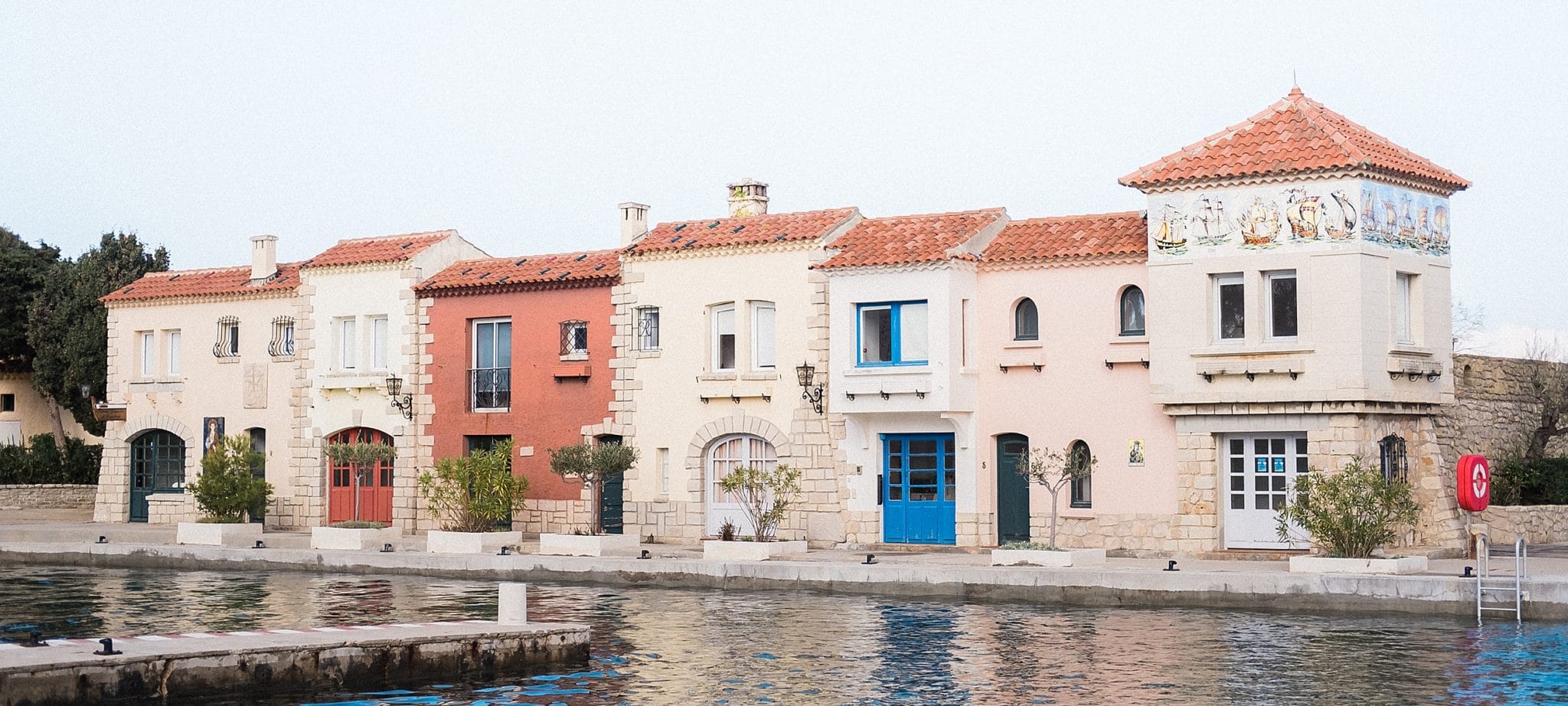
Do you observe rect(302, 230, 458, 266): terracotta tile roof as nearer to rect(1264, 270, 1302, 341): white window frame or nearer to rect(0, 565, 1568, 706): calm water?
rect(0, 565, 1568, 706): calm water

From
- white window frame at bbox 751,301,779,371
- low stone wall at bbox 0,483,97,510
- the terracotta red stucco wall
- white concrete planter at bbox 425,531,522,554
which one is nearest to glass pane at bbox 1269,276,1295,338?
Answer: white window frame at bbox 751,301,779,371

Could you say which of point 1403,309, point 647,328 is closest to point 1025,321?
point 1403,309

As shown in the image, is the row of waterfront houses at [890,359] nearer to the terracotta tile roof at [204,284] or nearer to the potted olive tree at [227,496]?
the terracotta tile roof at [204,284]

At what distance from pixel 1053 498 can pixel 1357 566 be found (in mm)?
5936

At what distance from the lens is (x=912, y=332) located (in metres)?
32.1

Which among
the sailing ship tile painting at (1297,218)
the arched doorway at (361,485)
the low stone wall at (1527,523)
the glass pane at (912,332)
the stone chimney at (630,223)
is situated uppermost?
the stone chimney at (630,223)

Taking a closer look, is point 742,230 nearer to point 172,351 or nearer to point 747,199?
point 747,199

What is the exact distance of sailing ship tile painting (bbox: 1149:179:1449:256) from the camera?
27.9m

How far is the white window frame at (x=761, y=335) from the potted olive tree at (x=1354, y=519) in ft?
36.5

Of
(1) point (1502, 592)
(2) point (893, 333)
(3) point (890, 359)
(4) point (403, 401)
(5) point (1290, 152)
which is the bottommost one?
(1) point (1502, 592)

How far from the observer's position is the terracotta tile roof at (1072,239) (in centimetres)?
3050

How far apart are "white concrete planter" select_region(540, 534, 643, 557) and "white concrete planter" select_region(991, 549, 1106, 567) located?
264 inches

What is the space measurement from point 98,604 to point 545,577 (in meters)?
7.07

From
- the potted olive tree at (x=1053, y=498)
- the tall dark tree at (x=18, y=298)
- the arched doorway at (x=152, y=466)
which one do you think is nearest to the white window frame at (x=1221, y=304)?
the potted olive tree at (x=1053, y=498)
